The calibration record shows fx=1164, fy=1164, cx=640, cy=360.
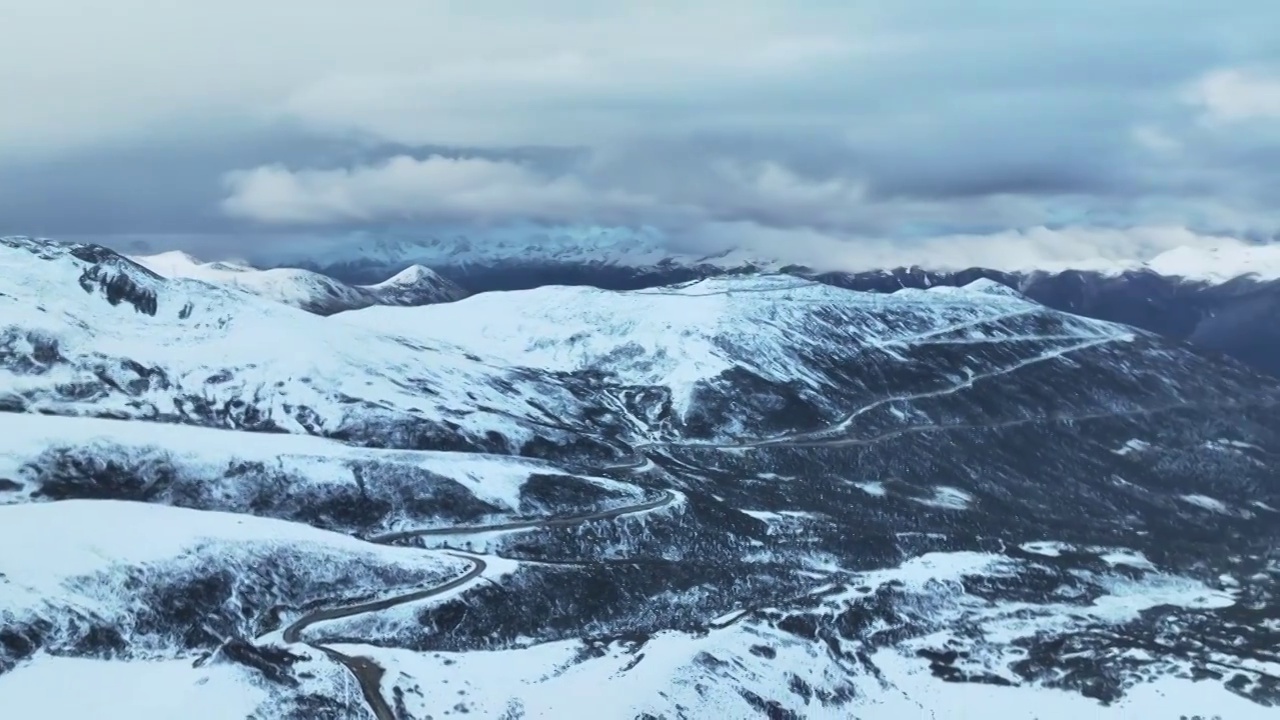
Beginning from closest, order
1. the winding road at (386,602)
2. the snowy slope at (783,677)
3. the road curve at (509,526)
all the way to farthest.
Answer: the winding road at (386,602) → the snowy slope at (783,677) → the road curve at (509,526)

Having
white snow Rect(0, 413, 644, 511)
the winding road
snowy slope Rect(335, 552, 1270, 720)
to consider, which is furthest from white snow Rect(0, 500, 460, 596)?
snowy slope Rect(335, 552, 1270, 720)

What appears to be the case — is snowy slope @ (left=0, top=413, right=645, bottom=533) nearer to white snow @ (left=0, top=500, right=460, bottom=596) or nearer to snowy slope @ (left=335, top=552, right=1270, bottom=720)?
white snow @ (left=0, top=500, right=460, bottom=596)

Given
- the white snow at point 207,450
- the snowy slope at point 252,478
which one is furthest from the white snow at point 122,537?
the white snow at point 207,450

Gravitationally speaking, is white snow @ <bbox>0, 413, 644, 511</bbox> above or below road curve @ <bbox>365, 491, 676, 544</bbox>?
above

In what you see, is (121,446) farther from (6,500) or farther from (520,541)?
(520,541)

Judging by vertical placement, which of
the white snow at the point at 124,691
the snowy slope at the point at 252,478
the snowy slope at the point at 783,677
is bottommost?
the snowy slope at the point at 783,677

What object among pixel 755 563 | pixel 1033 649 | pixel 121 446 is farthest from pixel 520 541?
pixel 1033 649

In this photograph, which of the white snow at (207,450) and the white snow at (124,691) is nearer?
the white snow at (124,691)

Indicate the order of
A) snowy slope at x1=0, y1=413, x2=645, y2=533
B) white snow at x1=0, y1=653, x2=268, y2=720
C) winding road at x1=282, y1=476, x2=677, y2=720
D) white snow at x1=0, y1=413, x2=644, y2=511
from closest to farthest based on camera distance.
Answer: white snow at x1=0, y1=653, x2=268, y2=720, winding road at x1=282, y1=476, x2=677, y2=720, snowy slope at x1=0, y1=413, x2=645, y2=533, white snow at x1=0, y1=413, x2=644, y2=511

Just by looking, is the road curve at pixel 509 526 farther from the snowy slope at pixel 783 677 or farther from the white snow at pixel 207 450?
the snowy slope at pixel 783 677
